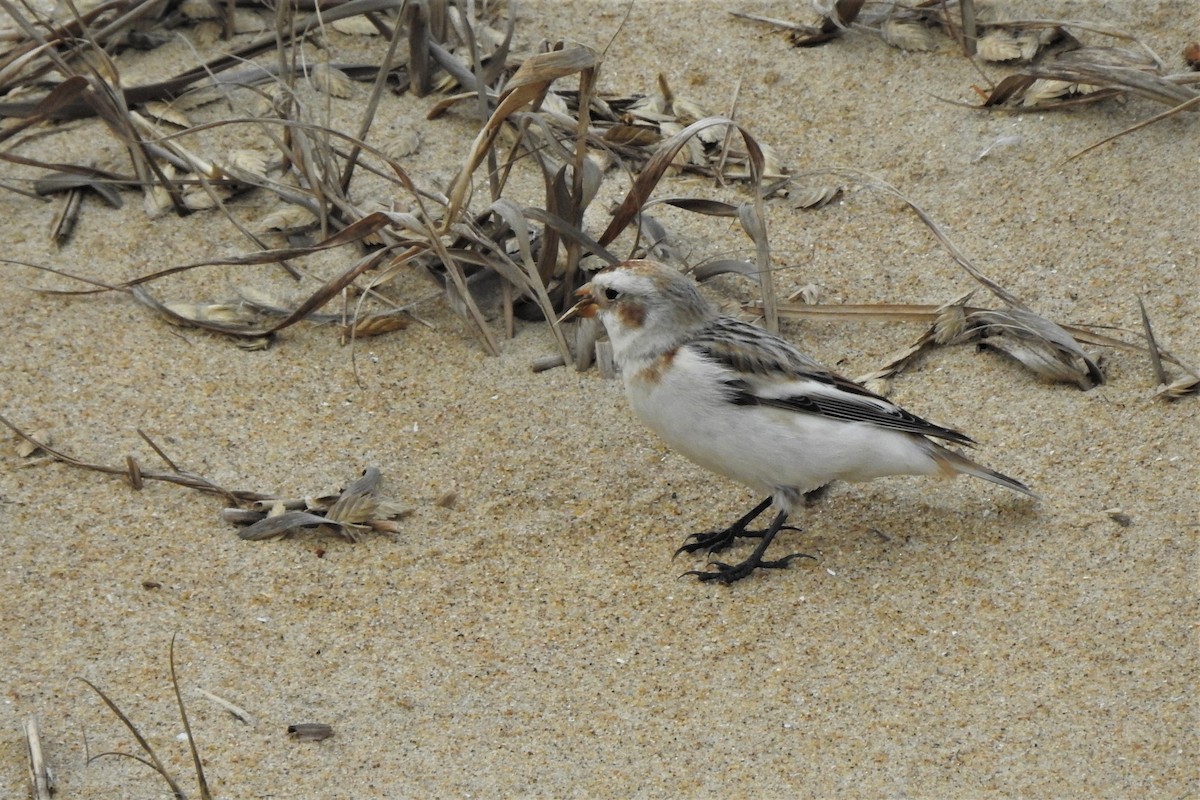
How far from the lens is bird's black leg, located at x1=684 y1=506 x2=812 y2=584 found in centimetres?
346

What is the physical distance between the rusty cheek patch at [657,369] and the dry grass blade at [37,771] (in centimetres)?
168

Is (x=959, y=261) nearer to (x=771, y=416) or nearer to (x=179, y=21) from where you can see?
(x=771, y=416)

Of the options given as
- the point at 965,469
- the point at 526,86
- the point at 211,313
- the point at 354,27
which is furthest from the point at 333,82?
the point at 965,469

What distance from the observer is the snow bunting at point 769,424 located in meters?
3.44

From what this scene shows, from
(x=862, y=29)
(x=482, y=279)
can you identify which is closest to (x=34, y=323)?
(x=482, y=279)

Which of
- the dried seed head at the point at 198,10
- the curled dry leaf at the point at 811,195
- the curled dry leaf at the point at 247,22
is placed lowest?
the curled dry leaf at the point at 811,195

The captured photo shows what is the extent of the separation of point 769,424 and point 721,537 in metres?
0.36

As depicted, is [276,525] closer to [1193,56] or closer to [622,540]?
[622,540]

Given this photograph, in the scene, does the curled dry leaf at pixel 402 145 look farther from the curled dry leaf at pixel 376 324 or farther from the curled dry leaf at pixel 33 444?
Answer: the curled dry leaf at pixel 33 444

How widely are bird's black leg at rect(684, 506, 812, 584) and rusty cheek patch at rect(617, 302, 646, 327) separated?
0.65 m

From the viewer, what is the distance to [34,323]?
411cm

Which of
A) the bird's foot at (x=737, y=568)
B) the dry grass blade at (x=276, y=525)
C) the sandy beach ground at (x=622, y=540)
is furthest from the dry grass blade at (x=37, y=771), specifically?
the bird's foot at (x=737, y=568)

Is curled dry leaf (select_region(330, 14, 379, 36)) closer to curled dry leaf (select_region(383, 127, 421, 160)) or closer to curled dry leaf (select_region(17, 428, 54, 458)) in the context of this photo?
curled dry leaf (select_region(383, 127, 421, 160))

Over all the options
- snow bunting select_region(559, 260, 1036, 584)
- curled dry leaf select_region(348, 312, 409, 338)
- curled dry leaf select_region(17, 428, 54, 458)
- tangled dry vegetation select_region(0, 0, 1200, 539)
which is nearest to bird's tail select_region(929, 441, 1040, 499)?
snow bunting select_region(559, 260, 1036, 584)
